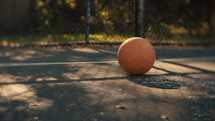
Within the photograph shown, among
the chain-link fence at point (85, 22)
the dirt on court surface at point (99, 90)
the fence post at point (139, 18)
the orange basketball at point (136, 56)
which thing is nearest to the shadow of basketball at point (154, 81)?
the dirt on court surface at point (99, 90)

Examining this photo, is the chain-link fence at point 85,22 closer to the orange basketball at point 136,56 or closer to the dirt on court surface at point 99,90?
the dirt on court surface at point 99,90

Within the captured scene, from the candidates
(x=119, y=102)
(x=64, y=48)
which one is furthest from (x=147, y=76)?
(x=64, y=48)

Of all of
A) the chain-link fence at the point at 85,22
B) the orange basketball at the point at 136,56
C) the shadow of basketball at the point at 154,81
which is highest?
the chain-link fence at the point at 85,22

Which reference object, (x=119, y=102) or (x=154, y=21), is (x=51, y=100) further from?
(x=154, y=21)

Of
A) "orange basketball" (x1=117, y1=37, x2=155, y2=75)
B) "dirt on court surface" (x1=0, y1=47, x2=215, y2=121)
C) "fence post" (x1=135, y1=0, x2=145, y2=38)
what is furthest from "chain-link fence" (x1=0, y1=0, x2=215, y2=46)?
"orange basketball" (x1=117, y1=37, x2=155, y2=75)

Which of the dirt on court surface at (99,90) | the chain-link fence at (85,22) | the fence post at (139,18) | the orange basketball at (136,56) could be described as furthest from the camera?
the chain-link fence at (85,22)

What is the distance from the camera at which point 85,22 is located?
1060 centimetres

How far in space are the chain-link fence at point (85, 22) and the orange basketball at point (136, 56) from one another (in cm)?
376

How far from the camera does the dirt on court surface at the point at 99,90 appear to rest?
3842 mm

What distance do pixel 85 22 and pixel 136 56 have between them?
16.7 feet

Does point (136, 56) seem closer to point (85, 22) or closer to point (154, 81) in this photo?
point (154, 81)

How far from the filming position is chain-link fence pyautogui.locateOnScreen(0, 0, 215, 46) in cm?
1038

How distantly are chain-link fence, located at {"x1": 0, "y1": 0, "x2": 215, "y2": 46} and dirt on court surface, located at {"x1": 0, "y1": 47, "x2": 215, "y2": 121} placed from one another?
7.80 feet

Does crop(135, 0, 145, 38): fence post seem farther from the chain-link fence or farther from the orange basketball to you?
the orange basketball
